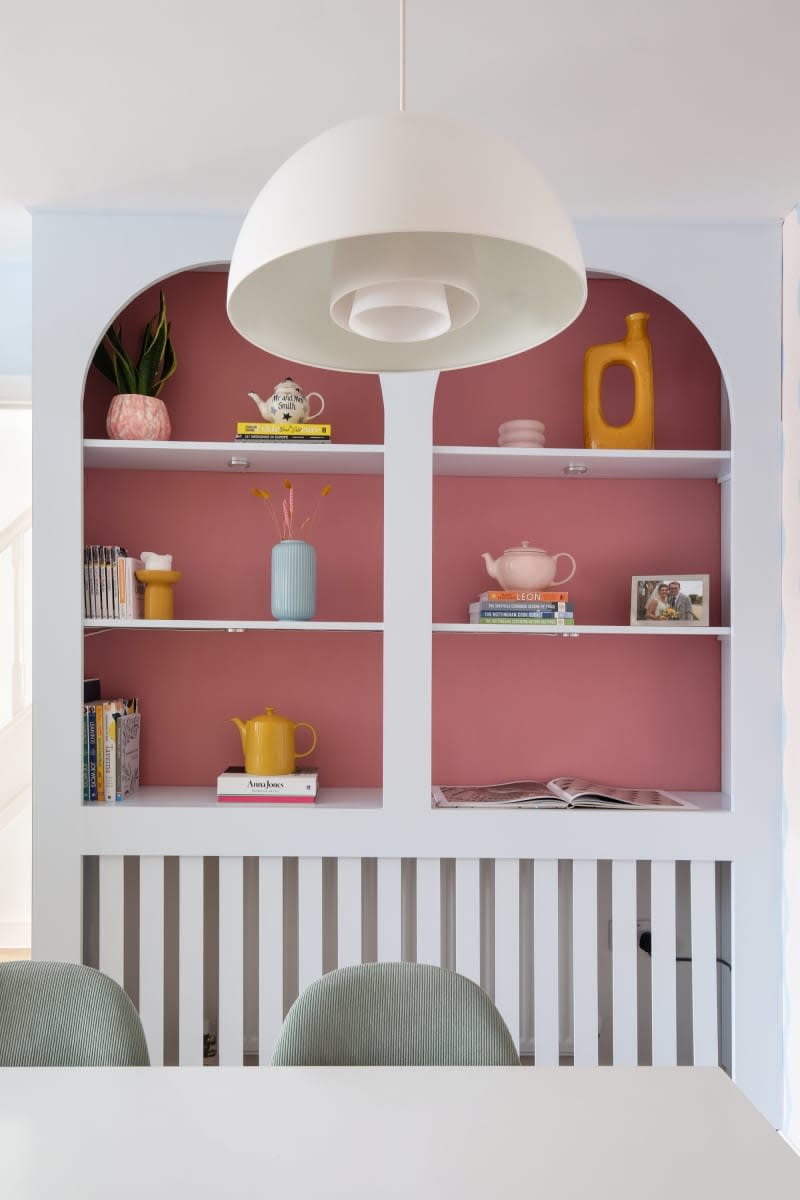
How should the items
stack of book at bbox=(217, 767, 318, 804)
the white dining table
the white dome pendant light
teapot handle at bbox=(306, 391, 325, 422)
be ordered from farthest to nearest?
teapot handle at bbox=(306, 391, 325, 422), stack of book at bbox=(217, 767, 318, 804), the white dining table, the white dome pendant light

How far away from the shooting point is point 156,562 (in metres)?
2.57

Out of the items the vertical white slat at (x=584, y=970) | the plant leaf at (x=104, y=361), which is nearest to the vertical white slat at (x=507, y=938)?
the vertical white slat at (x=584, y=970)

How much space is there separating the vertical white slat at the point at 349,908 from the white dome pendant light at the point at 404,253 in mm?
1601

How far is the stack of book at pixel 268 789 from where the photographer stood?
2.50 m

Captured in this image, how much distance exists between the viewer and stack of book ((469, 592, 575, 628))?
253 cm

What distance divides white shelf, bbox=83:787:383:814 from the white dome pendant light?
152cm

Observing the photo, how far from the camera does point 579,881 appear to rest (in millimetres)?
2480

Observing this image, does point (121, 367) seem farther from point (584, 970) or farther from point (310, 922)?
point (584, 970)

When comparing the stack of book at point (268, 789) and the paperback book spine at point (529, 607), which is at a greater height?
the paperback book spine at point (529, 607)

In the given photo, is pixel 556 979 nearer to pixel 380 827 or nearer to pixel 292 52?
pixel 380 827

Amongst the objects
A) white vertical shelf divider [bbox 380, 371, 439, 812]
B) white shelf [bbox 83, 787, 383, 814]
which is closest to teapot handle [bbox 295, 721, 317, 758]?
white shelf [bbox 83, 787, 383, 814]

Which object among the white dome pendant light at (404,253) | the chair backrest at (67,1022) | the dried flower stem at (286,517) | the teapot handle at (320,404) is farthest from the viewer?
the dried flower stem at (286,517)

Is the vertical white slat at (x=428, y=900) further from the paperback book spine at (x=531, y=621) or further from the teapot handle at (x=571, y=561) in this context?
the teapot handle at (x=571, y=561)

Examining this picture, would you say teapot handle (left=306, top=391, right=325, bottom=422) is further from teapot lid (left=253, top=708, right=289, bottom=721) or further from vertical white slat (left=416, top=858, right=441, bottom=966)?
vertical white slat (left=416, top=858, right=441, bottom=966)
